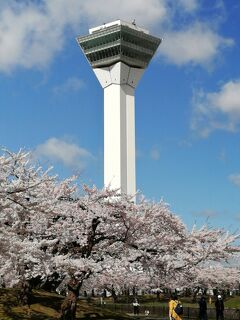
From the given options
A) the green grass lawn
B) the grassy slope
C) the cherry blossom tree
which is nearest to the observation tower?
the green grass lawn

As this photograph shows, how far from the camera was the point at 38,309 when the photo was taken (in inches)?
1190

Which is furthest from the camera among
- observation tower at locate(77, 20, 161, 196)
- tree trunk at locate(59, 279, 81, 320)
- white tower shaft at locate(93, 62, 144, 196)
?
observation tower at locate(77, 20, 161, 196)

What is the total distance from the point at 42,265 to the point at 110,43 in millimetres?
90460

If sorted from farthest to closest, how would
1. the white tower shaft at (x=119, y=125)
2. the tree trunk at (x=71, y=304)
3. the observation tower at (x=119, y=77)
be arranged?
the observation tower at (x=119, y=77)
the white tower shaft at (x=119, y=125)
the tree trunk at (x=71, y=304)

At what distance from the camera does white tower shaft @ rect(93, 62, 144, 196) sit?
101500mm

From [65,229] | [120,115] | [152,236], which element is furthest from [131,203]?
[120,115]

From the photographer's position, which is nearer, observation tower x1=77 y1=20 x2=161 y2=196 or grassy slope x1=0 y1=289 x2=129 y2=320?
grassy slope x1=0 y1=289 x2=129 y2=320

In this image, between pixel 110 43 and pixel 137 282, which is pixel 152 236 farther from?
pixel 110 43

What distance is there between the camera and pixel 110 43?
350 ft

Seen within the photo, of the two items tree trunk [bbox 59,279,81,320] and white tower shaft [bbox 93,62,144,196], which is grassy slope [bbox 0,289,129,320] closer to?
tree trunk [bbox 59,279,81,320]

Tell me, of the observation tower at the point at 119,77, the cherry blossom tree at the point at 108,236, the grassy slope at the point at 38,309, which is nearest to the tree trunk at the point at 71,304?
the cherry blossom tree at the point at 108,236

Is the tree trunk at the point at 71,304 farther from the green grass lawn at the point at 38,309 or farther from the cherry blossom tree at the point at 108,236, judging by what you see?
the green grass lawn at the point at 38,309

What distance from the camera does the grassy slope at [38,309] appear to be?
2805cm

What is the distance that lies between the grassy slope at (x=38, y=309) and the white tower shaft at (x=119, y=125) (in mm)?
65286
